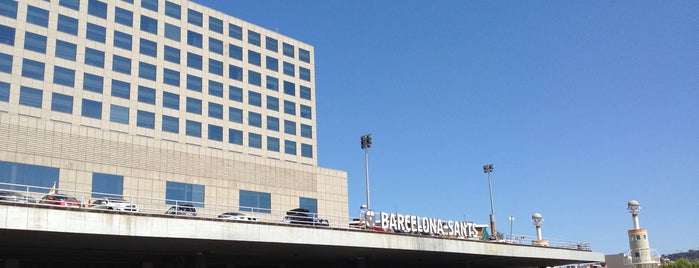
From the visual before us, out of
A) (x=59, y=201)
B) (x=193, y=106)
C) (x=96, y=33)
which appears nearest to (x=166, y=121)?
(x=193, y=106)

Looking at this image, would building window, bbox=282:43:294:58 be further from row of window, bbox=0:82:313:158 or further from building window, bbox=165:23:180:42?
building window, bbox=165:23:180:42

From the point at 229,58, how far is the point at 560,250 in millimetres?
38335

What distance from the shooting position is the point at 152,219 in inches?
1288

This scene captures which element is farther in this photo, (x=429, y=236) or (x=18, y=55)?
(x=18, y=55)

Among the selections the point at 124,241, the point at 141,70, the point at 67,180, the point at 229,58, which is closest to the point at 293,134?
the point at 229,58

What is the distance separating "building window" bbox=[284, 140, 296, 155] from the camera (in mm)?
71812

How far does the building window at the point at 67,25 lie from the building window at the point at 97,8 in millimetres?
1900

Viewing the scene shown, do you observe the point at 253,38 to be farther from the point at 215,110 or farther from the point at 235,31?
the point at 215,110

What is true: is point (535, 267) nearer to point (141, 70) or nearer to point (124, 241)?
point (141, 70)

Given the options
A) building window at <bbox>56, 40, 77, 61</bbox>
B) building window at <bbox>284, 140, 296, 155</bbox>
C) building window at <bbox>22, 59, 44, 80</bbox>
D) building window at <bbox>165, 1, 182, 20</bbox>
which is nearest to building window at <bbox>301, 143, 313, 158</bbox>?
building window at <bbox>284, 140, 296, 155</bbox>

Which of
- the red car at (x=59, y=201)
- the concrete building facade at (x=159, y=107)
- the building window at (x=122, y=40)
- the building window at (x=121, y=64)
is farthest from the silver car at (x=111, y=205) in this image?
the building window at (x=122, y=40)

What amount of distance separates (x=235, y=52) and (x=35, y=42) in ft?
67.1

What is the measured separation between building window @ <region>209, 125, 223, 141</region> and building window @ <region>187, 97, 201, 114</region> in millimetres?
2059

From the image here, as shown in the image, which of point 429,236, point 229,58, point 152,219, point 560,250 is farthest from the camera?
point 229,58
